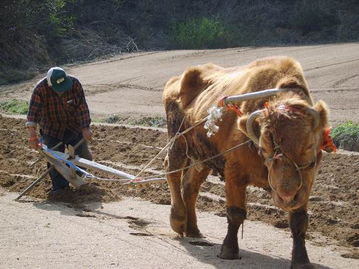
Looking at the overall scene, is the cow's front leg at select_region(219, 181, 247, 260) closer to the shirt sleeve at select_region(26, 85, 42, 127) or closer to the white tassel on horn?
the white tassel on horn

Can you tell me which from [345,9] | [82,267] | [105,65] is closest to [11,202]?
[82,267]

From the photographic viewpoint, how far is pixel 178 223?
354 inches

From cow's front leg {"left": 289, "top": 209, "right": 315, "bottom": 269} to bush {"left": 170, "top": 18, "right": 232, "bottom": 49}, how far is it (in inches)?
869

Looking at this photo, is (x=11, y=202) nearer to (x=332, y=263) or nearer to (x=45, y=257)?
(x=45, y=257)

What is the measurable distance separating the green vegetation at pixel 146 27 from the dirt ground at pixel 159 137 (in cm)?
220

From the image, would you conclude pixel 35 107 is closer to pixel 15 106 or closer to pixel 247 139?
pixel 247 139

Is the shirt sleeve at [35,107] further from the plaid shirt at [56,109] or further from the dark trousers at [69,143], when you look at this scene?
the dark trousers at [69,143]

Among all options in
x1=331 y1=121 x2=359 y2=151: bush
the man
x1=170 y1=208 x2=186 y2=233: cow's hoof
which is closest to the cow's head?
x1=170 y1=208 x2=186 y2=233: cow's hoof

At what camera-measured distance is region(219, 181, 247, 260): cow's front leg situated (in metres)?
7.83

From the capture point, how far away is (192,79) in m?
9.46

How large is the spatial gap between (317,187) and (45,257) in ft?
13.2

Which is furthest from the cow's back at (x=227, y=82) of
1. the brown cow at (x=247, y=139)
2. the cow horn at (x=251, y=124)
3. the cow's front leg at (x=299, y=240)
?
the cow's front leg at (x=299, y=240)

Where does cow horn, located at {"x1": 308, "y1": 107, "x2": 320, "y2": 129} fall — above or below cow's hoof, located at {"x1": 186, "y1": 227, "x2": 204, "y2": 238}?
above

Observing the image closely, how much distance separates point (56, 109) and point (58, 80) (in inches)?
20.9
